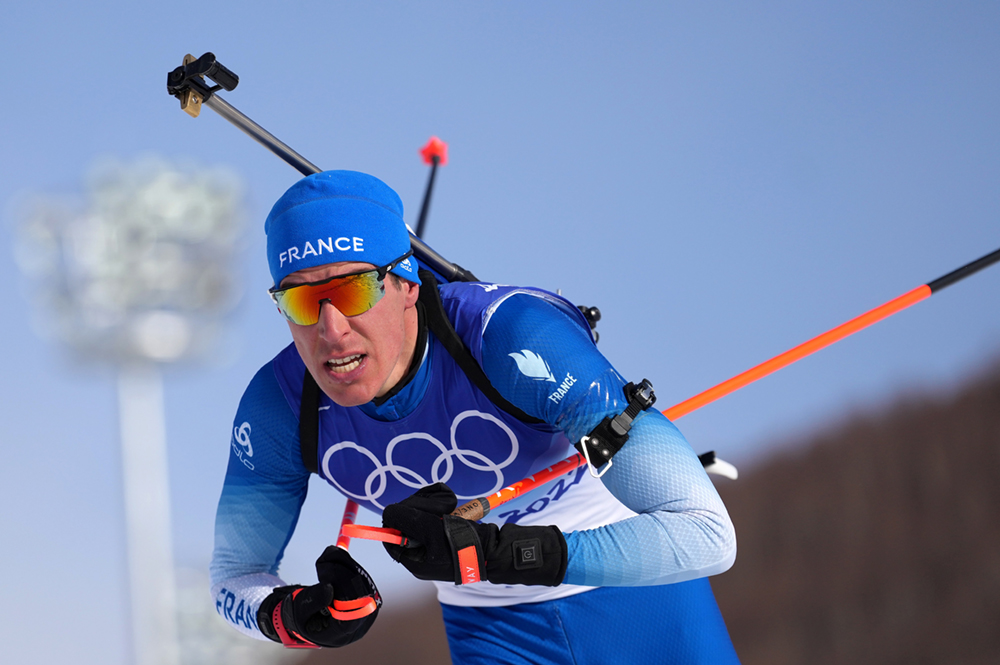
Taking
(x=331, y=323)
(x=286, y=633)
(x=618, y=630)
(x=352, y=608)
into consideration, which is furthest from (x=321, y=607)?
(x=618, y=630)

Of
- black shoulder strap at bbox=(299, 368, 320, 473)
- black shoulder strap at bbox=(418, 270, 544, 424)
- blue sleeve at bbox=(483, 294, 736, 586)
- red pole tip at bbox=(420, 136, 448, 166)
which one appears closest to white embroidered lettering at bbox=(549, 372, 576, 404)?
blue sleeve at bbox=(483, 294, 736, 586)

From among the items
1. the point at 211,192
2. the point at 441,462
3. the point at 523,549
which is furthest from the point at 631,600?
the point at 211,192

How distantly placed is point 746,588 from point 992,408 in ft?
18.8

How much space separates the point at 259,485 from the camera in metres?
2.45

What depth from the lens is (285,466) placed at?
243cm

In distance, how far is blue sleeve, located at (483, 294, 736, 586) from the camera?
1.84 m

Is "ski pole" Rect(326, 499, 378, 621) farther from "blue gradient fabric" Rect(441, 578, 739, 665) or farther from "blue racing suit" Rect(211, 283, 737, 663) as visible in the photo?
"blue gradient fabric" Rect(441, 578, 739, 665)

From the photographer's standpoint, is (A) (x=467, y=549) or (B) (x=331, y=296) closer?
(A) (x=467, y=549)

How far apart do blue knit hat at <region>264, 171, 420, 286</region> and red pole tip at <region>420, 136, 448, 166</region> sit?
1.59 metres

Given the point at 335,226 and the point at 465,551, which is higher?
the point at 335,226

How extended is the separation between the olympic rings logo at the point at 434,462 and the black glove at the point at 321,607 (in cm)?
34

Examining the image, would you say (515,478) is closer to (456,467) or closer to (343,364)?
(456,467)

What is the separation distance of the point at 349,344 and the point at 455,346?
263mm

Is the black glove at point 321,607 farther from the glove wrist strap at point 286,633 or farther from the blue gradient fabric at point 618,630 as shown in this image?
the blue gradient fabric at point 618,630
